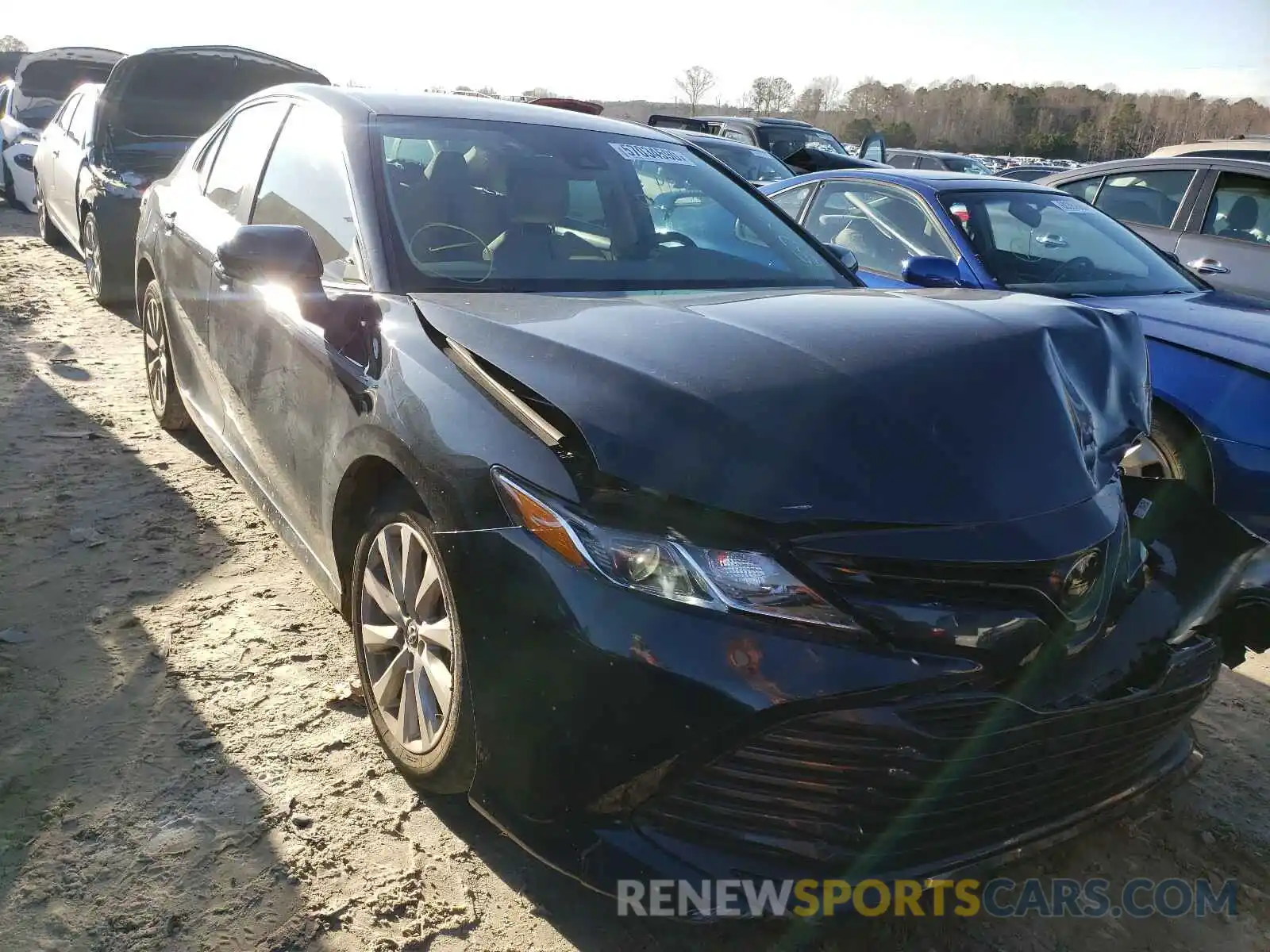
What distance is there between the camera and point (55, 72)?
11984 millimetres

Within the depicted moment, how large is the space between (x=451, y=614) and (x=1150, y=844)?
1.82 meters

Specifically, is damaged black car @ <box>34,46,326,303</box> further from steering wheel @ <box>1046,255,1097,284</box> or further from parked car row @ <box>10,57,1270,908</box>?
steering wheel @ <box>1046,255,1097,284</box>

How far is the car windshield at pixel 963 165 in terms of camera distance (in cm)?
1764

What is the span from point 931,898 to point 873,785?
0.64m

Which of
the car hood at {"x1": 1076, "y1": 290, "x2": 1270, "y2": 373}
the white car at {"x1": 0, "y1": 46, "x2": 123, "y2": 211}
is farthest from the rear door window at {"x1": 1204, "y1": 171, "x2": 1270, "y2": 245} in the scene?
the white car at {"x1": 0, "y1": 46, "x2": 123, "y2": 211}

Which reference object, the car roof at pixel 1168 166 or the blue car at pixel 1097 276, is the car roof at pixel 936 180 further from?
the car roof at pixel 1168 166

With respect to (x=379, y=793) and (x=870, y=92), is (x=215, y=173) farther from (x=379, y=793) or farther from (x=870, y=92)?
(x=870, y=92)

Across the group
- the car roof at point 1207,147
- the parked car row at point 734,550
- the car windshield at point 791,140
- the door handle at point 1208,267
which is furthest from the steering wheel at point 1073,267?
the car windshield at point 791,140

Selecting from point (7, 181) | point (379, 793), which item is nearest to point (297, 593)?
point (379, 793)

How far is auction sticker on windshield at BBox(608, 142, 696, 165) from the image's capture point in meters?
3.27

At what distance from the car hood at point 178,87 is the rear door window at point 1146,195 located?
592 cm

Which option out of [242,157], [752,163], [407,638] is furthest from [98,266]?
[752,163]

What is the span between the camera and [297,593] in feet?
10.8

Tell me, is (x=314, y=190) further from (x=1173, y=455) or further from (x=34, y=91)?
(x=34, y=91)
